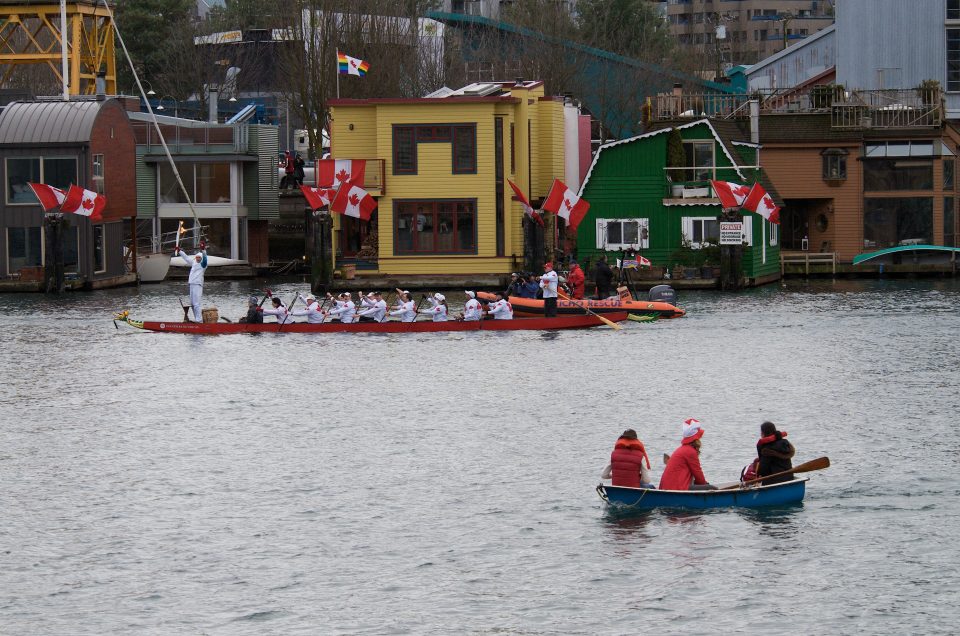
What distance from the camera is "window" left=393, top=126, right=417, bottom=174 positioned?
70938mm

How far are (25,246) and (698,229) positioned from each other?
30561 millimetres

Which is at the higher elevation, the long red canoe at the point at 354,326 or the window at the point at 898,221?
the window at the point at 898,221

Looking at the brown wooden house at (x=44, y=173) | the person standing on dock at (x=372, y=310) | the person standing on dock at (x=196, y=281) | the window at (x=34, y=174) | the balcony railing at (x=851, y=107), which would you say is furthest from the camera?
the balcony railing at (x=851, y=107)

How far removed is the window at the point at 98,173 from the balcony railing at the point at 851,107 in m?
26.9

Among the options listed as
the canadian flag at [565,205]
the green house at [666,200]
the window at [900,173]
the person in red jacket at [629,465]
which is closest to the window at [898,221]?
the window at [900,173]

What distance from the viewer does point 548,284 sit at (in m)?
54.7

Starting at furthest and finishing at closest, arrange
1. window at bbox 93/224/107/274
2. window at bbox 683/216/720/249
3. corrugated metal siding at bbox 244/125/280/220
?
corrugated metal siding at bbox 244/125/280/220, window at bbox 93/224/107/274, window at bbox 683/216/720/249

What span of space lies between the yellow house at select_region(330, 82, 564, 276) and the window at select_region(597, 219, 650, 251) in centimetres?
376

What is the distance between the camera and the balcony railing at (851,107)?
78.0 meters

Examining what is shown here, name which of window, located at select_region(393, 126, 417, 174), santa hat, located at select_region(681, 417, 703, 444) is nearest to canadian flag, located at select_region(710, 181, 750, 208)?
window, located at select_region(393, 126, 417, 174)

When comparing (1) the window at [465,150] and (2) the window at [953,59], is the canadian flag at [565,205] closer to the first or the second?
(1) the window at [465,150]

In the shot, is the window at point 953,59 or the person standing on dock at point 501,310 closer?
the person standing on dock at point 501,310

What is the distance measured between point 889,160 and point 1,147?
4199 cm

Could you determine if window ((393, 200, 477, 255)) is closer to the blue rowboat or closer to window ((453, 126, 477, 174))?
window ((453, 126, 477, 174))
